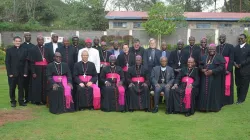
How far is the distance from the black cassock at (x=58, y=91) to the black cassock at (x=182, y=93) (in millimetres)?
2579

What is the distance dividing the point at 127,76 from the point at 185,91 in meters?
1.66

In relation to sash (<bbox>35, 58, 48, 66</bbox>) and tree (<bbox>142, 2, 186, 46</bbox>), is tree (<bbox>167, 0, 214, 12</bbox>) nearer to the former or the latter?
tree (<bbox>142, 2, 186, 46</bbox>)

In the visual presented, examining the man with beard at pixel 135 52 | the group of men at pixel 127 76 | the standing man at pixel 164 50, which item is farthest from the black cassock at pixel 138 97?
the standing man at pixel 164 50

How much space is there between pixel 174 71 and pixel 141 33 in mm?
22002

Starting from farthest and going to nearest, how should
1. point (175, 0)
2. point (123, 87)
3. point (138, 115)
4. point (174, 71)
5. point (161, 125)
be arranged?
point (175, 0)
point (174, 71)
point (123, 87)
point (138, 115)
point (161, 125)

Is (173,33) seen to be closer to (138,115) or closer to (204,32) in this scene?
(204,32)

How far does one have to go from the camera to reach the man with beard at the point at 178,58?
8.69 meters

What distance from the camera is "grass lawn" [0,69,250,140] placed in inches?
233

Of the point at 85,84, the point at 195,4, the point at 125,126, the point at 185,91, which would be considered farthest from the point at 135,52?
the point at 195,4

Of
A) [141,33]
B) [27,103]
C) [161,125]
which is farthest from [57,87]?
[141,33]

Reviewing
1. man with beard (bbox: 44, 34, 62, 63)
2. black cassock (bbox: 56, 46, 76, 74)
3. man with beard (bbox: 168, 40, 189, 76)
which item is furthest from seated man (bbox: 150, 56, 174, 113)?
man with beard (bbox: 44, 34, 62, 63)

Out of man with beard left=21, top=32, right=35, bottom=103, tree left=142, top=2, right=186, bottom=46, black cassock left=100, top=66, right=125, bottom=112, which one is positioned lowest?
black cassock left=100, top=66, right=125, bottom=112

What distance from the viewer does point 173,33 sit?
30000 millimetres

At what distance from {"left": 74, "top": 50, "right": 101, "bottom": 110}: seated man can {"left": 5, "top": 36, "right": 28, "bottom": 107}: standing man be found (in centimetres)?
144
